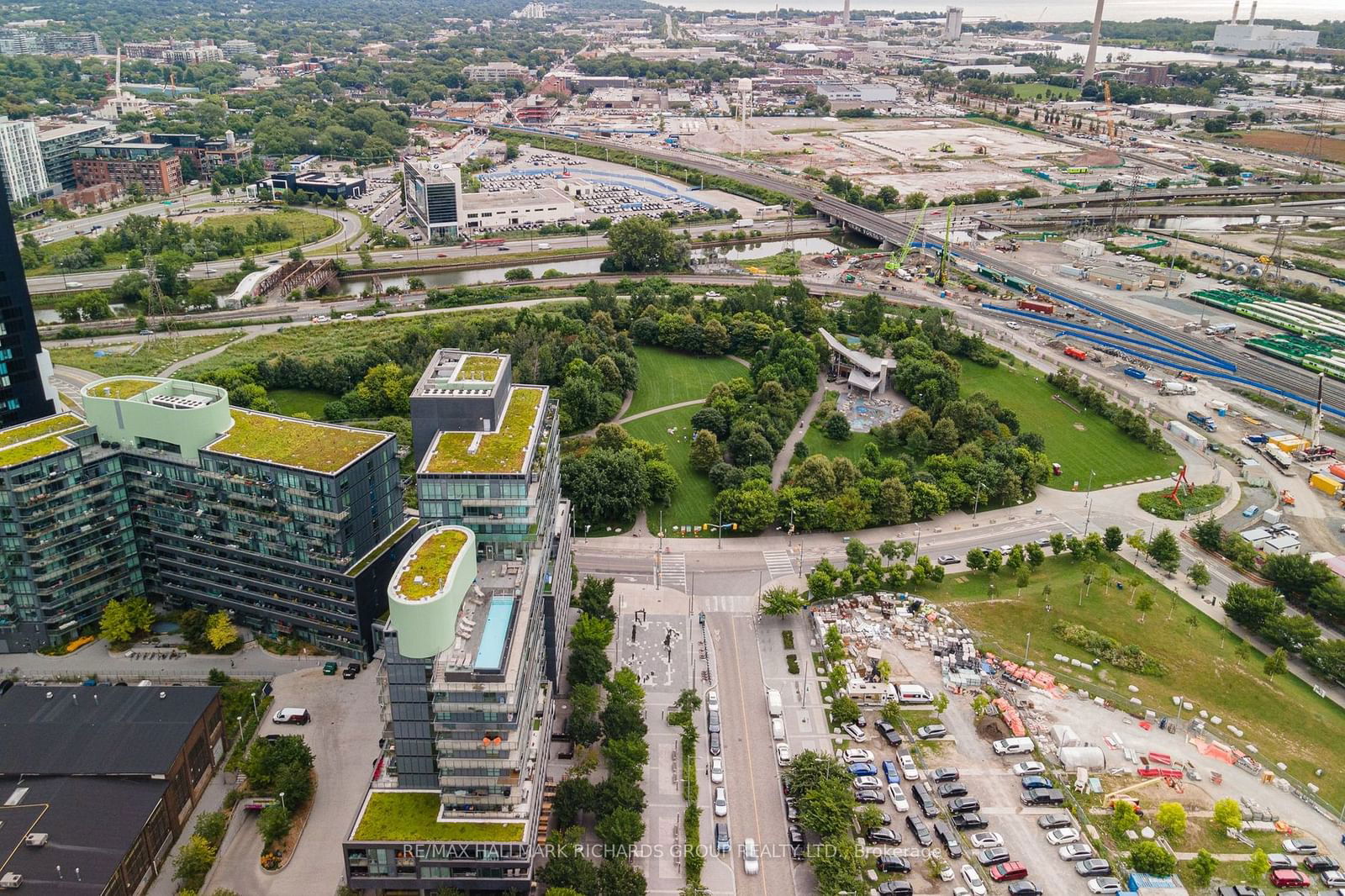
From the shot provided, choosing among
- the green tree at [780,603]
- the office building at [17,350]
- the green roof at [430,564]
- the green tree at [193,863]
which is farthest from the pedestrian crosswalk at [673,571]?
the office building at [17,350]

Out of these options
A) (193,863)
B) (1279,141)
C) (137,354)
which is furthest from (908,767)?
(1279,141)

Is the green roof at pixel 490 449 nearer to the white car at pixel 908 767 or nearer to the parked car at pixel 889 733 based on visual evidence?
→ the parked car at pixel 889 733

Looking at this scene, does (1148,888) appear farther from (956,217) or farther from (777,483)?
(956,217)

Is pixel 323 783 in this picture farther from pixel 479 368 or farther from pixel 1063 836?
pixel 1063 836

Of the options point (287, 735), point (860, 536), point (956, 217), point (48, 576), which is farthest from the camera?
point (956, 217)

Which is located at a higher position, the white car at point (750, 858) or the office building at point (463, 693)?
the office building at point (463, 693)

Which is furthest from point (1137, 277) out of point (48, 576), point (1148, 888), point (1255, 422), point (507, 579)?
point (48, 576)

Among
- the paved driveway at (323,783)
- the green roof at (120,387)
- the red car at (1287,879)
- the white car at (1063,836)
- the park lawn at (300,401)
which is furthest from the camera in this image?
the park lawn at (300,401)
